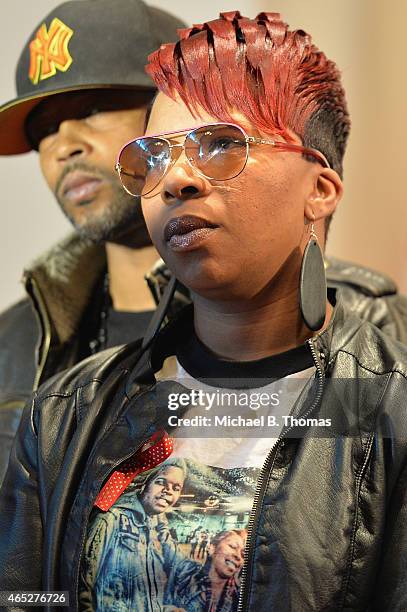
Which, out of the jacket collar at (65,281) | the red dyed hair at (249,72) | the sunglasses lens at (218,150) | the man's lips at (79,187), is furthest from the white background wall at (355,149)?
the sunglasses lens at (218,150)

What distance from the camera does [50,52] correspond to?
174 centimetres

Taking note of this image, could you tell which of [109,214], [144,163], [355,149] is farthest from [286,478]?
[355,149]

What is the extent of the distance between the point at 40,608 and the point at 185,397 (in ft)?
1.04

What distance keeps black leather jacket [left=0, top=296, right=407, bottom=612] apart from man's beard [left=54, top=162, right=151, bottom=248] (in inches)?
20.8

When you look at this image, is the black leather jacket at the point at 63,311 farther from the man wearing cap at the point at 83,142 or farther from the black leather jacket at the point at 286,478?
the black leather jacket at the point at 286,478

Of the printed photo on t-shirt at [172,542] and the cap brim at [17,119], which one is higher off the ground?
the cap brim at [17,119]

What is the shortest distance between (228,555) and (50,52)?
109cm

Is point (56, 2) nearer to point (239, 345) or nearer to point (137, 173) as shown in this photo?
point (137, 173)

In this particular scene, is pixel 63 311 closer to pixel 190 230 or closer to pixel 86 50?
pixel 86 50

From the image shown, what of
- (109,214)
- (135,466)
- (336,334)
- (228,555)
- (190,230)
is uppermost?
(109,214)

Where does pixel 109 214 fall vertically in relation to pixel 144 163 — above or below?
above

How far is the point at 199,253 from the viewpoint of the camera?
1.04 meters

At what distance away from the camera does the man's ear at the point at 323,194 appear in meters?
1.11

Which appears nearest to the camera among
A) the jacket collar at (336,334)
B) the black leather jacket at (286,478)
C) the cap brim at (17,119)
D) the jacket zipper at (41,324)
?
the black leather jacket at (286,478)
